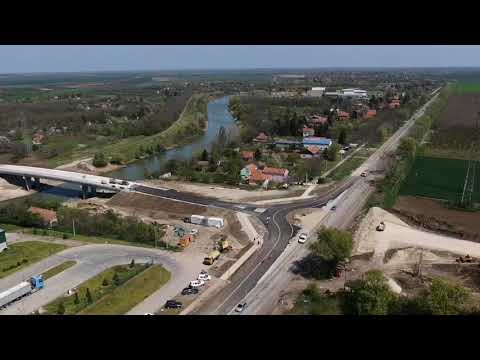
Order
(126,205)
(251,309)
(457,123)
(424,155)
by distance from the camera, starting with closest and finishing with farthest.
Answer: (251,309) → (126,205) → (424,155) → (457,123)

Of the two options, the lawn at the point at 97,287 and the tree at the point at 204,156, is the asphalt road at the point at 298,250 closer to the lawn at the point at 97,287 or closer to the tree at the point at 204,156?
the lawn at the point at 97,287

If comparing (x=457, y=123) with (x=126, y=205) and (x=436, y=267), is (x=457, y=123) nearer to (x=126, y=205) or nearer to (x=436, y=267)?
(x=436, y=267)

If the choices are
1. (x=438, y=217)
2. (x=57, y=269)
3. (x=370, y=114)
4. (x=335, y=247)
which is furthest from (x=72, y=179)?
(x=370, y=114)

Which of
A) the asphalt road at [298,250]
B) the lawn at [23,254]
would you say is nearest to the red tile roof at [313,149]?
the asphalt road at [298,250]

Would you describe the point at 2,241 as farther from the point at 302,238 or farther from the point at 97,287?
the point at 302,238

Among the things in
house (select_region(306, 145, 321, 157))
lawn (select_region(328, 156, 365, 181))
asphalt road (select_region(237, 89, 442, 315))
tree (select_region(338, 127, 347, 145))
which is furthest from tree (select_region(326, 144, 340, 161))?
tree (select_region(338, 127, 347, 145))

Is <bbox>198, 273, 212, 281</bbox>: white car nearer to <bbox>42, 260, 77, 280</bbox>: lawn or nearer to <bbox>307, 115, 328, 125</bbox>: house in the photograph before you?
<bbox>42, 260, 77, 280</bbox>: lawn
